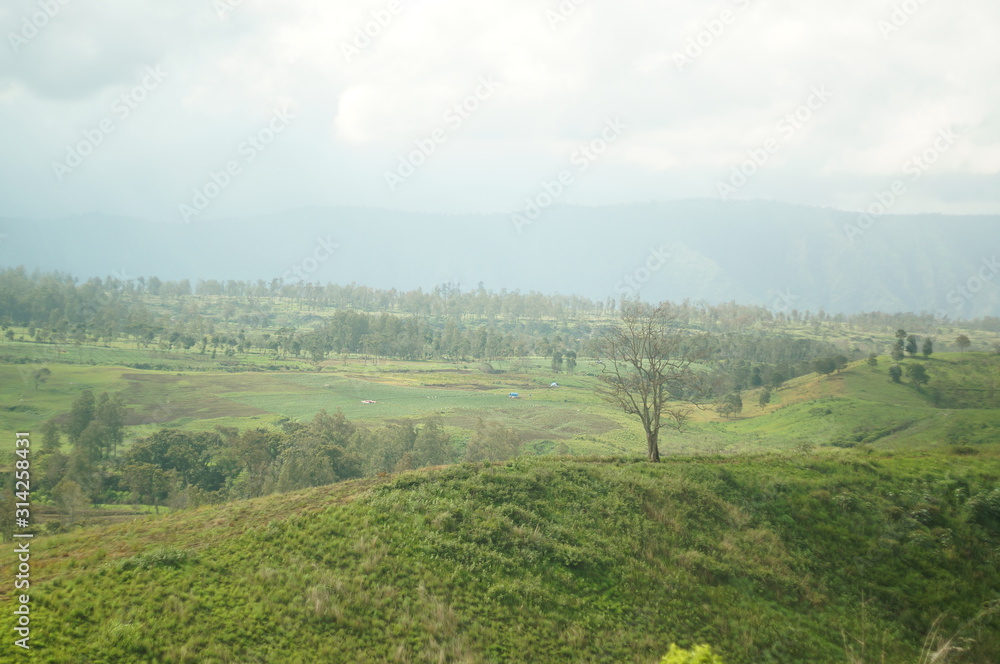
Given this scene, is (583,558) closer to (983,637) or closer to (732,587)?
(732,587)

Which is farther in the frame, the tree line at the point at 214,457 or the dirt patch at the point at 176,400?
the dirt patch at the point at 176,400

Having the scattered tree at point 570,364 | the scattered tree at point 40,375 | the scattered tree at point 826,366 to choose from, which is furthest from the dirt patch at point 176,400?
the scattered tree at point 826,366

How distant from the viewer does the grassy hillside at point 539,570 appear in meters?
15.4

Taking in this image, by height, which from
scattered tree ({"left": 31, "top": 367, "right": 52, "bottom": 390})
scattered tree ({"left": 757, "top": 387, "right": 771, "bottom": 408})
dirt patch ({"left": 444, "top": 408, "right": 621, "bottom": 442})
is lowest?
Answer: dirt patch ({"left": 444, "top": 408, "right": 621, "bottom": 442})

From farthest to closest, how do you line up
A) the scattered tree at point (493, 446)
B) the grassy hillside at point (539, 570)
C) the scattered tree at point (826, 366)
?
1. the scattered tree at point (826, 366)
2. the scattered tree at point (493, 446)
3. the grassy hillside at point (539, 570)

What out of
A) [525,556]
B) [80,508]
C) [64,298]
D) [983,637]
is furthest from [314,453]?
[64,298]

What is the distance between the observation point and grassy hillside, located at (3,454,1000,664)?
15.4m

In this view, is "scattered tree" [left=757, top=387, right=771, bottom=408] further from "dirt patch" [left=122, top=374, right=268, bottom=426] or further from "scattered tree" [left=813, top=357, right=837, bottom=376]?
"dirt patch" [left=122, top=374, right=268, bottom=426]

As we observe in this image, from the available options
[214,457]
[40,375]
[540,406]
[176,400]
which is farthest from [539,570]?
[40,375]

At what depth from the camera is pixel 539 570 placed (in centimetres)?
1986

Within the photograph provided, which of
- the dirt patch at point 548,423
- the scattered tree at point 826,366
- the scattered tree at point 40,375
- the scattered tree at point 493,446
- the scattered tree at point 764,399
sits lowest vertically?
the dirt patch at point 548,423

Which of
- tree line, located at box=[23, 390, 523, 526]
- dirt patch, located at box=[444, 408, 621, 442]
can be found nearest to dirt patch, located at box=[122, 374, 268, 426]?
tree line, located at box=[23, 390, 523, 526]

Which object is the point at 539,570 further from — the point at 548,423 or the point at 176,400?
the point at 176,400

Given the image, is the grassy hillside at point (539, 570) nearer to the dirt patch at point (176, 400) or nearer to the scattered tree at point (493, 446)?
the scattered tree at point (493, 446)
